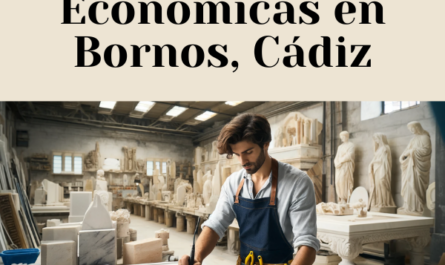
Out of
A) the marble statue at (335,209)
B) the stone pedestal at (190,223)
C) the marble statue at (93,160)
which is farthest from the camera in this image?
the marble statue at (93,160)

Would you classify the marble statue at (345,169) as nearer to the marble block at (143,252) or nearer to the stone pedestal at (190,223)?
the stone pedestal at (190,223)

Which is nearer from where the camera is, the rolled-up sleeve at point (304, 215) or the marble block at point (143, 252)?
the rolled-up sleeve at point (304, 215)

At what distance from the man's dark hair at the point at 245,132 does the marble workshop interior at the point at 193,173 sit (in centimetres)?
183

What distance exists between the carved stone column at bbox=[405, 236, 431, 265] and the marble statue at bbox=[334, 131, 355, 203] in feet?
6.39

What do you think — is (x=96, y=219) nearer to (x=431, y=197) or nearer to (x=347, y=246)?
(x=347, y=246)

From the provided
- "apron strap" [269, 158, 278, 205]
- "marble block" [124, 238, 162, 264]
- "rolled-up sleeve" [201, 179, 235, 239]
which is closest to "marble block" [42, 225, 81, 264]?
"marble block" [124, 238, 162, 264]

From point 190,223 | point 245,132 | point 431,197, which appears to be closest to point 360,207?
point 431,197

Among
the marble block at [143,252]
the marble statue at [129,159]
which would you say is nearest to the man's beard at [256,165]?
the marble block at [143,252]

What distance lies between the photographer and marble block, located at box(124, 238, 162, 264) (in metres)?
3.35

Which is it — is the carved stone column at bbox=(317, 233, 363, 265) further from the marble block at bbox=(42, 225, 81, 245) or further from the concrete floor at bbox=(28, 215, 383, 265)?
the marble block at bbox=(42, 225, 81, 245)

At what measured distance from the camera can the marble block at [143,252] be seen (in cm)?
335

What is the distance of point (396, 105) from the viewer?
6.26 metres

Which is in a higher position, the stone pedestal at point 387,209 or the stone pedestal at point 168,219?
the stone pedestal at point 387,209

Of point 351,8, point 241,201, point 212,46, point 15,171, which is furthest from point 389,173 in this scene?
point 15,171
